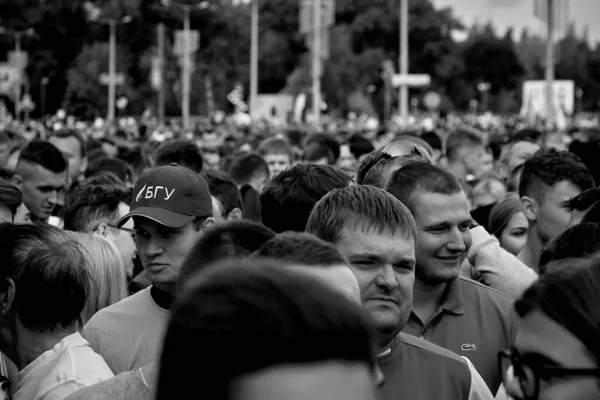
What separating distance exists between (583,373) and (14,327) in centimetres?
256

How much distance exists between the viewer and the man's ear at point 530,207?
6594 millimetres

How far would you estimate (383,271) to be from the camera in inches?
148

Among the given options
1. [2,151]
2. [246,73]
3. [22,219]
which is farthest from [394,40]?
[22,219]

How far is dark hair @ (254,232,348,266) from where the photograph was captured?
9.59 feet

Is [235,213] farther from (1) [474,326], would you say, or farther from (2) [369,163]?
(1) [474,326]

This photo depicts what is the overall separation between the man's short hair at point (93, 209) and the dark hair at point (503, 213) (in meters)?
2.29

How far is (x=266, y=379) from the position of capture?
1.55m

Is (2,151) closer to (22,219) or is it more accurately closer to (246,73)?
(22,219)

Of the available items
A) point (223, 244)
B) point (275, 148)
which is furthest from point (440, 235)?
point (275, 148)

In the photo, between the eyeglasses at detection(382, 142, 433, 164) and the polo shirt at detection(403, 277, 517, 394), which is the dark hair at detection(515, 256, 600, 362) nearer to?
the polo shirt at detection(403, 277, 517, 394)

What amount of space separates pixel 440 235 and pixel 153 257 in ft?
3.97

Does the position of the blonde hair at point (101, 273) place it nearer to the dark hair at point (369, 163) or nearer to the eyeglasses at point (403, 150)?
the dark hair at point (369, 163)

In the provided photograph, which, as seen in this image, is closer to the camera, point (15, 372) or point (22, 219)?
point (15, 372)

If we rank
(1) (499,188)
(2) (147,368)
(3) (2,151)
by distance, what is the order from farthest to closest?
(3) (2,151)
(1) (499,188)
(2) (147,368)
